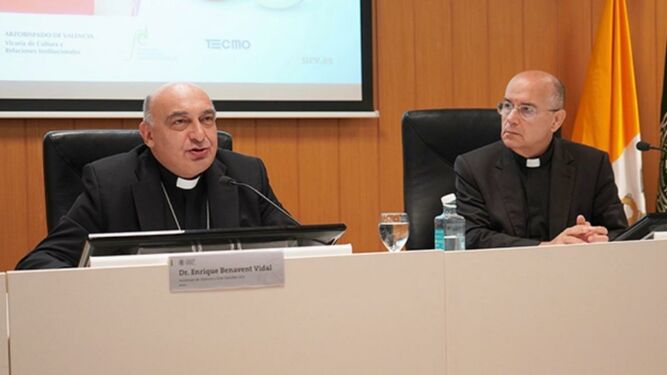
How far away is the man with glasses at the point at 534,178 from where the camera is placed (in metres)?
2.80

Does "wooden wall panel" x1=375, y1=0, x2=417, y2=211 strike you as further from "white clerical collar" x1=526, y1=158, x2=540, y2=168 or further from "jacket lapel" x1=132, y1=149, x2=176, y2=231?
"jacket lapel" x1=132, y1=149, x2=176, y2=231

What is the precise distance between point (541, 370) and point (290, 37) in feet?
→ 9.00

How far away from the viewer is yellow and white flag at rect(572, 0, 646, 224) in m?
3.94

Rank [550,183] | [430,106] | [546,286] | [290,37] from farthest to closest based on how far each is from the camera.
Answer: [430,106], [290,37], [550,183], [546,286]

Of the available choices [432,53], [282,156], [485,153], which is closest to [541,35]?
[432,53]

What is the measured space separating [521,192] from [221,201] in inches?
40.7

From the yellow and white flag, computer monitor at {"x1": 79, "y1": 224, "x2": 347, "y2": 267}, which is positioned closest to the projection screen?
the yellow and white flag

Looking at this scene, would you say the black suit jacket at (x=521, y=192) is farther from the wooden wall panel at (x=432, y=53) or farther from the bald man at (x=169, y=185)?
the wooden wall panel at (x=432, y=53)

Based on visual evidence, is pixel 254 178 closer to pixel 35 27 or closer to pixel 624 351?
pixel 624 351

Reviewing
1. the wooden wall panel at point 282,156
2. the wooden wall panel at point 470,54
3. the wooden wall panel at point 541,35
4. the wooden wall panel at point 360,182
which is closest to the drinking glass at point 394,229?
the wooden wall panel at point 282,156

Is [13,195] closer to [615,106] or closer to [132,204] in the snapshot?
[132,204]

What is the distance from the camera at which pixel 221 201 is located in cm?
254

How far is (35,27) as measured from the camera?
3689mm

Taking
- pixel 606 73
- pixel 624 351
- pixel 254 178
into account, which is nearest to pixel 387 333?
pixel 624 351
